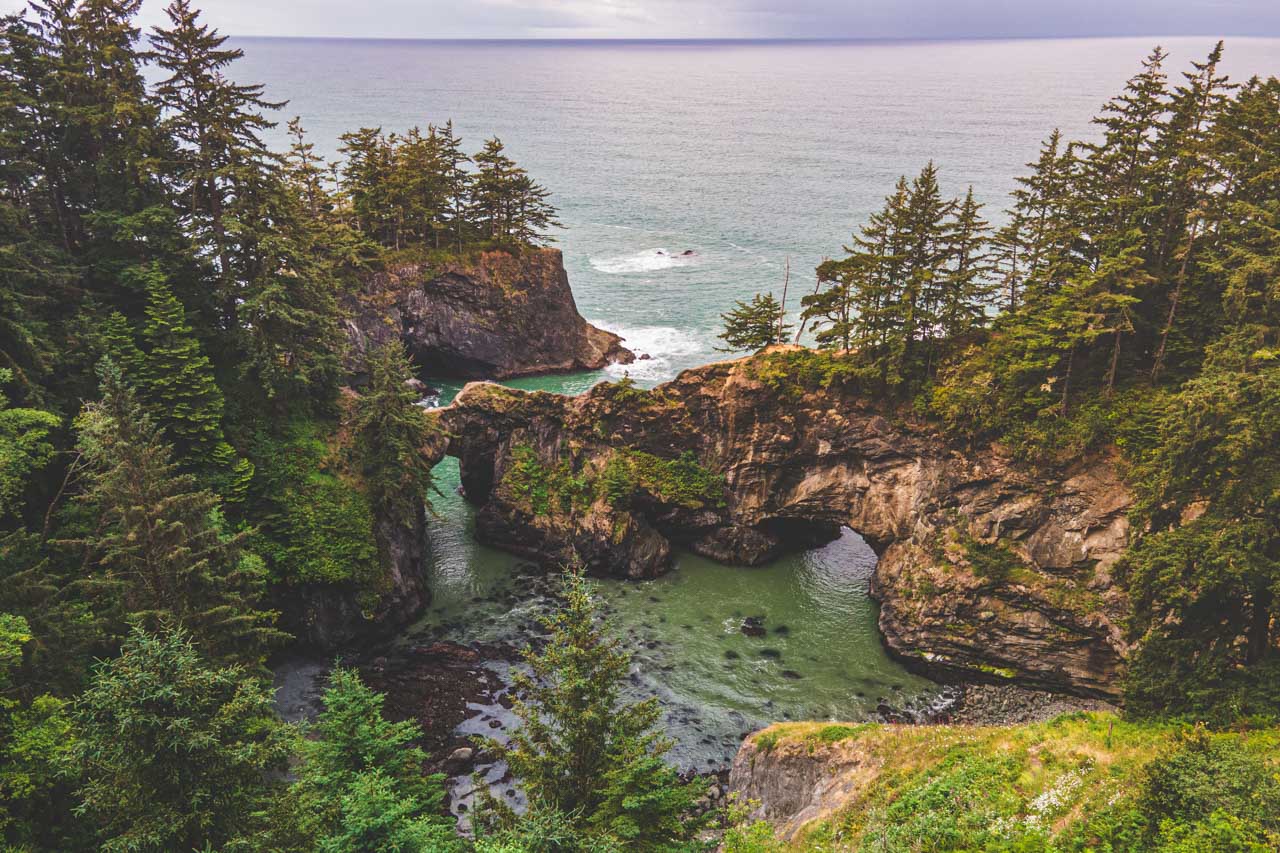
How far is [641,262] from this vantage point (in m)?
98.0

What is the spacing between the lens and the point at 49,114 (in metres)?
32.2

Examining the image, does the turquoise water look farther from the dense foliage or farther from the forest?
the dense foliage

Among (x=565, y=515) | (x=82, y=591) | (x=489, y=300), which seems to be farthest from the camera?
(x=489, y=300)

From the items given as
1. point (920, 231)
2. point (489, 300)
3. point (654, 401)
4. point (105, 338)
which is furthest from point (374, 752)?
point (489, 300)

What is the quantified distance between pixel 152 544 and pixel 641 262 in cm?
8296

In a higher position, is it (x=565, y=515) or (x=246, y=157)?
(x=246, y=157)

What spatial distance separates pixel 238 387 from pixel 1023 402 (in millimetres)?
40894

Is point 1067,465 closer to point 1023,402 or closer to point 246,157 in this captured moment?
point 1023,402

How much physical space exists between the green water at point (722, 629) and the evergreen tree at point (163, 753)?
20385 millimetres

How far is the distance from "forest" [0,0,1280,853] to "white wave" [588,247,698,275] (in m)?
50.6

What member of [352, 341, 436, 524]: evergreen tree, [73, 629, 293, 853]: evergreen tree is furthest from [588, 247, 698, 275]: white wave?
[73, 629, 293, 853]: evergreen tree

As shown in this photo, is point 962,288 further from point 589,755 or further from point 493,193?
point 493,193

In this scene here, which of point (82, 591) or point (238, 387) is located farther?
point (238, 387)

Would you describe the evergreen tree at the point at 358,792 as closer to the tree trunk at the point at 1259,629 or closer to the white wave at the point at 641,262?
the tree trunk at the point at 1259,629
